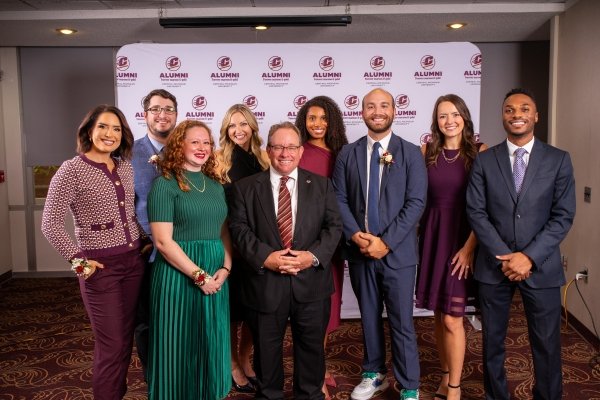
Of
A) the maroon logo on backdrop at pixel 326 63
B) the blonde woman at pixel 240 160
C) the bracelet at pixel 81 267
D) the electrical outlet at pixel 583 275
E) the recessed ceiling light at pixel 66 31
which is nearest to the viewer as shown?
the bracelet at pixel 81 267

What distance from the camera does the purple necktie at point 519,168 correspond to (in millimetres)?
2684

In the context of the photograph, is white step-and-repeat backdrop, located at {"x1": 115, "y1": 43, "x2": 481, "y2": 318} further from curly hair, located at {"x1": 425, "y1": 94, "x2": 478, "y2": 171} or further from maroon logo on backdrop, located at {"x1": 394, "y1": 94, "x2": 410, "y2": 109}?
curly hair, located at {"x1": 425, "y1": 94, "x2": 478, "y2": 171}

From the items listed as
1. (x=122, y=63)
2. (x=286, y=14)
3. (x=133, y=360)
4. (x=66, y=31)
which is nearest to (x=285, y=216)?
(x=133, y=360)

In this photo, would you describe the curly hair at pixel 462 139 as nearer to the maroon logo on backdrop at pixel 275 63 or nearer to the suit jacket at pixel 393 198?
the suit jacket at pixel 393 198

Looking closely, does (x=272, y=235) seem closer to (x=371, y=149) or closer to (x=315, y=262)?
(x=315, y=262)

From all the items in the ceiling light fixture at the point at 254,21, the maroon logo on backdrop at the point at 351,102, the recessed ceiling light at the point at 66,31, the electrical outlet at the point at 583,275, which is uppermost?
the recessed ceiling light at the point at 66,31

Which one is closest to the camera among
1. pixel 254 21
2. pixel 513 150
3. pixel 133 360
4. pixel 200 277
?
pixel 200 277

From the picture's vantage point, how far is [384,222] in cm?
295

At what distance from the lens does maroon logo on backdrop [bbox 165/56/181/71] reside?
454 cm

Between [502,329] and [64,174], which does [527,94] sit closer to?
[502,329]

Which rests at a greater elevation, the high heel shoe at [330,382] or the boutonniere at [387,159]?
the boutonniere at [387,159]

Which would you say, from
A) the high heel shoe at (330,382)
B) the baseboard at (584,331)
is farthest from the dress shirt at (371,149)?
the baseboard at (584,331)

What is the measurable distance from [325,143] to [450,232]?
1.01m

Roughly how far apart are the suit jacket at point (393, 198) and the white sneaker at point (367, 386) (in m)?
0.75
